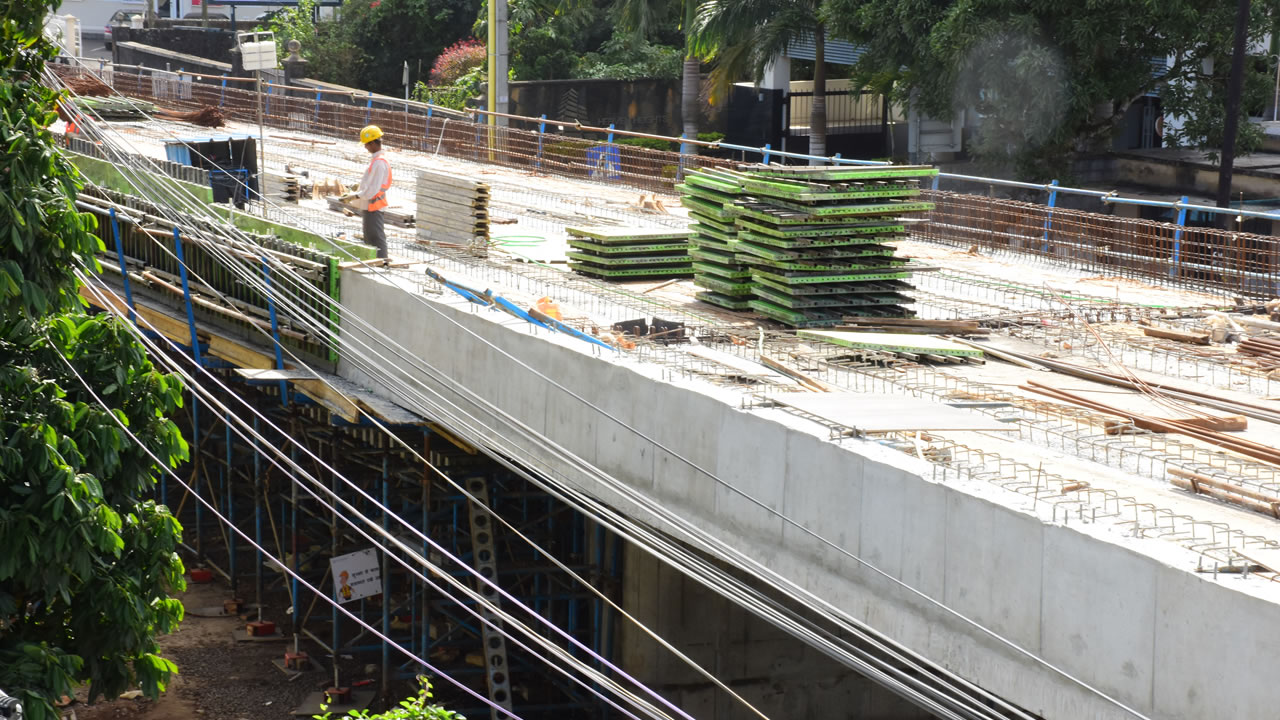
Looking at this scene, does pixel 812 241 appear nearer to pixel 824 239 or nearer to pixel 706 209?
pixel 824 239

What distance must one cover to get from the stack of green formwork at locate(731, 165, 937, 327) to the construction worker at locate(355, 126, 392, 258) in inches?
194

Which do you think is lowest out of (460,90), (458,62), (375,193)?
(375,193)

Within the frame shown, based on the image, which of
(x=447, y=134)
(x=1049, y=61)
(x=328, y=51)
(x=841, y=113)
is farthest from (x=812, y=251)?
(x=328, y=51)

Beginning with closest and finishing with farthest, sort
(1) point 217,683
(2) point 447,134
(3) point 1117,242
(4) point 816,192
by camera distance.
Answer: (4) point 816,192
(1) point 217,683
(3) point 1117,242
(2) point 447,134

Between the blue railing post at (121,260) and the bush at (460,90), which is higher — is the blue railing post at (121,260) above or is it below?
below

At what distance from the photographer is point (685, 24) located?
1535 inches

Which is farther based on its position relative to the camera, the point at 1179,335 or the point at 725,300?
the point at 725,300

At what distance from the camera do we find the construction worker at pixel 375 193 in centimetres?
1998

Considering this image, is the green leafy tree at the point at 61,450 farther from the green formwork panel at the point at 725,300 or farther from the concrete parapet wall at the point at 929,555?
the green formwork panel at the point at 725,300

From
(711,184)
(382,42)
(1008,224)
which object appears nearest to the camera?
(711,184)

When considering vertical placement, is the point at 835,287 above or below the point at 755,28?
below

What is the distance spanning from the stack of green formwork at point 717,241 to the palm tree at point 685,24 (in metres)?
18.3

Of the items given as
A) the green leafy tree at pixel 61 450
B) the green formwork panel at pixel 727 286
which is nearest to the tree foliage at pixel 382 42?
the green formwork panel at pixel 727 286

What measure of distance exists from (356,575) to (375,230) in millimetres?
4532
